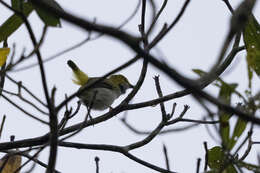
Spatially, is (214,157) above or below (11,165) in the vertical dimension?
below

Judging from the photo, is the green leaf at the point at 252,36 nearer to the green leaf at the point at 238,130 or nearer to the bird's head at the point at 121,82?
the green leaf at the point at 238,130

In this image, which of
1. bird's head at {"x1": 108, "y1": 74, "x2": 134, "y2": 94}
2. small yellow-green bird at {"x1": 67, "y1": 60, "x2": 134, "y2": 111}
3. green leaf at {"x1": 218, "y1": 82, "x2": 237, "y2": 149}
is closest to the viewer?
green leaf at {"x1": 218, "y1": 82, "x2": 237, "y2": 149}

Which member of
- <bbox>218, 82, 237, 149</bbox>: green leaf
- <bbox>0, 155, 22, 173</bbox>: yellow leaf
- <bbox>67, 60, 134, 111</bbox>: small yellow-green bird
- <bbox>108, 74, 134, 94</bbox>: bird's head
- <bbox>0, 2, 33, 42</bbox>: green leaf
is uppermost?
<bbox>108, 74, 134, 94</bbox>: bird's head

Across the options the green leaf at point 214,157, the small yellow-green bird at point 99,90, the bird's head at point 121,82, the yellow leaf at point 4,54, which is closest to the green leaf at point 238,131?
the green leaf at point 214,157

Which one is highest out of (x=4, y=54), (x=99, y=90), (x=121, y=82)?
(x=121, y=82)

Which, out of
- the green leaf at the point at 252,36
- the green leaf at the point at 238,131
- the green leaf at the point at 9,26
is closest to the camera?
the green leaf at the point at 238,131

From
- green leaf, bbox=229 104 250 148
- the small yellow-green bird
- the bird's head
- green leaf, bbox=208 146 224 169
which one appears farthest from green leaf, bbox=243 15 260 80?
the bird's head

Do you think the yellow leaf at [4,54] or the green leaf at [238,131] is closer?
the green leaf at [238,131]

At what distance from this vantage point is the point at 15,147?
279cm

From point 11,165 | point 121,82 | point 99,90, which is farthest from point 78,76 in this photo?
point 11,165

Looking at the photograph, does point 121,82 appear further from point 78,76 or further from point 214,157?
point 214,157

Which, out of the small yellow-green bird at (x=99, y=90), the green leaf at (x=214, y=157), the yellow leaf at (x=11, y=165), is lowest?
the green leaf at (x=214, y=157)

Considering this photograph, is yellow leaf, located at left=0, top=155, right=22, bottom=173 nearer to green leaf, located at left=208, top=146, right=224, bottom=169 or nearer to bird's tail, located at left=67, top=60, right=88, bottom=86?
green leaf, located at left=208, top=146, right=224, bottom=169

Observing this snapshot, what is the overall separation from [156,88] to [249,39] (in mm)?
1382
